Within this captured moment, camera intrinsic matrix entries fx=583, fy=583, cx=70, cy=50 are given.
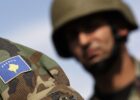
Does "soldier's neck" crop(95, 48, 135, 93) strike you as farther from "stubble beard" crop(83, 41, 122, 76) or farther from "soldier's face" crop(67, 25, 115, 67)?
"soldier's face" crop(67, 25, 115, 67)

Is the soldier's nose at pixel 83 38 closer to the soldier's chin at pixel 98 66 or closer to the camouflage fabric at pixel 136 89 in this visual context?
the soldier's chin at pixel 98 66

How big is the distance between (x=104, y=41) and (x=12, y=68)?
833cm

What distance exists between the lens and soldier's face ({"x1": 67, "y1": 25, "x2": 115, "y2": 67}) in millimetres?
5520

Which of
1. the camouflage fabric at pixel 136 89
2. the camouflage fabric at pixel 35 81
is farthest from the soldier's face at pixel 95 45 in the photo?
the camouflage fabric at pixel 35 81

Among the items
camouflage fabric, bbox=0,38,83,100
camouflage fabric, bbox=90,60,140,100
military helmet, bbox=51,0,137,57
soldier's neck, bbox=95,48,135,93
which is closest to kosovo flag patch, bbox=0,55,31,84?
Result: camouflage fabric, bbox=0,38,83,100

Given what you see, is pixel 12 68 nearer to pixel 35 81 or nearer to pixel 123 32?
pixel 35 81

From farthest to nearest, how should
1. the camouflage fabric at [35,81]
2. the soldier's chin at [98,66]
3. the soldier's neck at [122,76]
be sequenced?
1. the camouflage fabric at [35,81]
2. the soldier's neck at [122,76]
3. the soldier's chin at [98,66]

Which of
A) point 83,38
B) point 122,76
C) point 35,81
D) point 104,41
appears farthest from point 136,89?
point 35,81

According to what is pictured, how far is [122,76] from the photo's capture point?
5.65 meters

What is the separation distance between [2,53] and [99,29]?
8.50m

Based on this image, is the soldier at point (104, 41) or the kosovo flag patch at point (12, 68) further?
the kosovo flag patch at point (12, 68)

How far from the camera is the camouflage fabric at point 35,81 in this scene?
41.8 feet

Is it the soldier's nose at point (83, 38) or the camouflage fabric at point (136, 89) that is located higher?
the soldier's nose at point (83, 38)

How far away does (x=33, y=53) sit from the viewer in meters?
14.5
